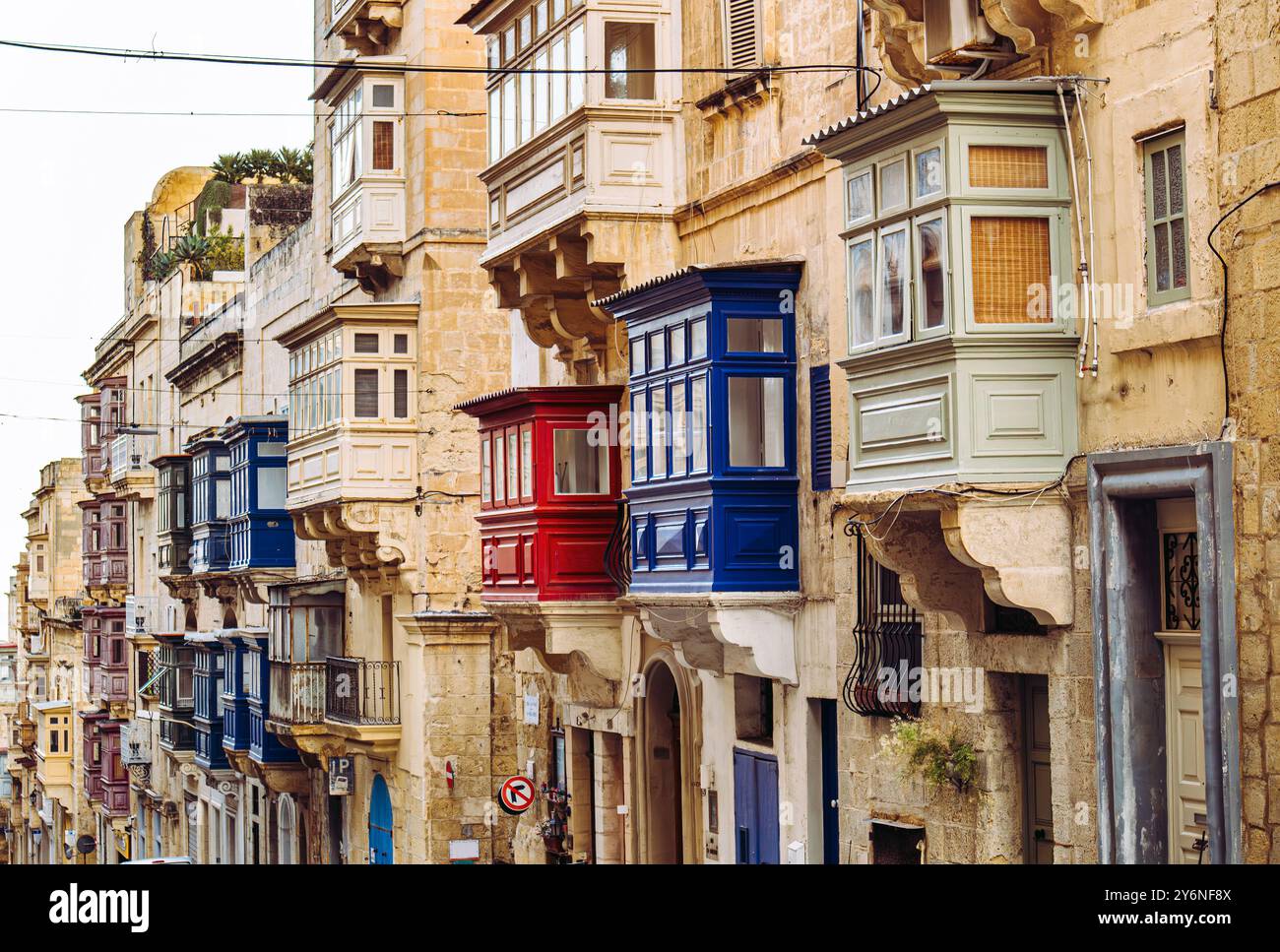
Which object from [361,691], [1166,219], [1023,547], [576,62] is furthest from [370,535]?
[1166,219]

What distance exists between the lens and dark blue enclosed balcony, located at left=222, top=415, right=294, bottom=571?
116ft

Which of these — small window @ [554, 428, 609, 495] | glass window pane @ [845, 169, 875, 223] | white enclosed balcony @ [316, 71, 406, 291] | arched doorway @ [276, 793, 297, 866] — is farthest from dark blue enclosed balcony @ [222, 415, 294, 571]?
glass window pane @ [845, 169, 875, 223]

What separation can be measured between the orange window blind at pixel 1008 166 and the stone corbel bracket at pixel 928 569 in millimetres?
2365

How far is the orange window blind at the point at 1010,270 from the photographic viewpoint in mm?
13602

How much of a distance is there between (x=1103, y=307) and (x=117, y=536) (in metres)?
44.3

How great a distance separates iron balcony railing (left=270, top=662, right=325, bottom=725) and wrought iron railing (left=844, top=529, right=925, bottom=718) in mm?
15533

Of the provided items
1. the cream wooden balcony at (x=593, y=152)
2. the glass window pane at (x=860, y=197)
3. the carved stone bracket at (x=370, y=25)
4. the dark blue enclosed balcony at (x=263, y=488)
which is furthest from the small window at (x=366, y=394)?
the glass window pane at (x=860, y=197)

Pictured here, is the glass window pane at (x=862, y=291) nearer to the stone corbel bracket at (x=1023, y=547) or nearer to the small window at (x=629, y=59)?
the stone corbel bracket at (x=1023, y=547)

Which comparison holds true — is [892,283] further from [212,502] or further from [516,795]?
[212,502]

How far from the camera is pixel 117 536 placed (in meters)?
54.4

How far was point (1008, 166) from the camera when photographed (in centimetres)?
1371
